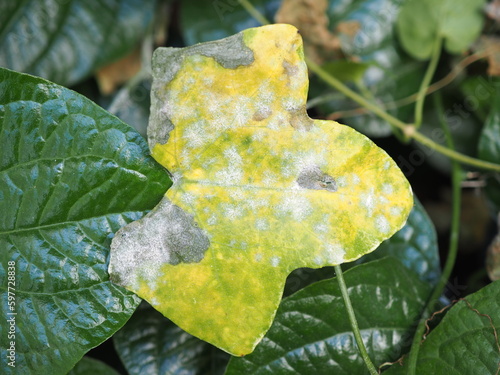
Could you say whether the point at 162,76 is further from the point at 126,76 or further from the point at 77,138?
the point at 126,76

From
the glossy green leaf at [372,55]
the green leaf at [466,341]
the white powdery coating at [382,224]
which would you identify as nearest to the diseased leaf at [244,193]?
the white powdery coating at [382,224]

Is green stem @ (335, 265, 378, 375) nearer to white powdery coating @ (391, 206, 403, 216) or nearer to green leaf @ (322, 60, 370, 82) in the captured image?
white powdery coating @ (391, 206, 403, 216)

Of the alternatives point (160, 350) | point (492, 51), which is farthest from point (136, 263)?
point (492, 51)

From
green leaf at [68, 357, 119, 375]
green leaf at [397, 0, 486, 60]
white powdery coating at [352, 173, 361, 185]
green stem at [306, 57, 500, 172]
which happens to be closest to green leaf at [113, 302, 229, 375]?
green leaf at [68, 357, 119, 375]

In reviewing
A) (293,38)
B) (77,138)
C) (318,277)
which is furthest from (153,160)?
(318,277)

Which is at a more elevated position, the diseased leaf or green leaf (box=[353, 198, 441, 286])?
the diseased leaf
